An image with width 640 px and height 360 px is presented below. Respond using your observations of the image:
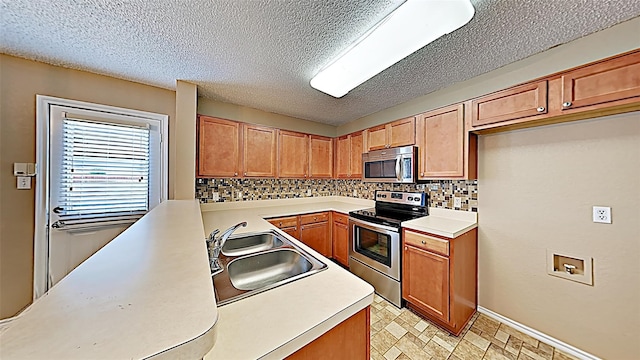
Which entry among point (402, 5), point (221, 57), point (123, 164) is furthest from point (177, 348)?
point (123, 164)

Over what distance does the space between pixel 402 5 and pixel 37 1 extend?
6.84ft

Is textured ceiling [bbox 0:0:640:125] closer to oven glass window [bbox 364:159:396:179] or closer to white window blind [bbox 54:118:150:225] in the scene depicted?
white window blind [bbox 54:118:150:225]

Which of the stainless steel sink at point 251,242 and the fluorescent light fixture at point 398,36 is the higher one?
the fluorescent light fixture at point 398,36

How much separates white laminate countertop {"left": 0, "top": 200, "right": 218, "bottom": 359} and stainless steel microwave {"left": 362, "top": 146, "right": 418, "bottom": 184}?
234cm

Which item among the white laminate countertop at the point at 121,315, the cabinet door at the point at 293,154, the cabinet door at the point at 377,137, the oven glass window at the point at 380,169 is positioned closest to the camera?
the white laminate countertop at the point at 121,315

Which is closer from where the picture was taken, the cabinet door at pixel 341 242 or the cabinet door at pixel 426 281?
the cabinet door at pixel 426 281

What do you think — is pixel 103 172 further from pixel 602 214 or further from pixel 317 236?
pixel 602 214

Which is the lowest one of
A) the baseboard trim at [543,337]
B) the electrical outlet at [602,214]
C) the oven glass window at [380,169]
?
the baseboard trim at [543,337]

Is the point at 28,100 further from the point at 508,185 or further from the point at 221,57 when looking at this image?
the point at 508,185

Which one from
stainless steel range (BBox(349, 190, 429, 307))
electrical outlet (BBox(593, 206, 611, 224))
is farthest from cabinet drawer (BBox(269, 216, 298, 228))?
electrical outlet (BBox(593, 206, 611, 224))

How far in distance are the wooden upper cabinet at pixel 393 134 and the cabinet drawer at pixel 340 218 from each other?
40.7 inches

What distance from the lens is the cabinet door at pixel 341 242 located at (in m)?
2.96

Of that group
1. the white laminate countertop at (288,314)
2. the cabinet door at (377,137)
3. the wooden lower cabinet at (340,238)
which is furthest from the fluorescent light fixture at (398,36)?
the wooden lower cabinet at (340,238)

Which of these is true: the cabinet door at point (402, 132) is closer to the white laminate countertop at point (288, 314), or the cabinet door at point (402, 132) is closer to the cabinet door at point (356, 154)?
the cabinet door at point (356, 154)
